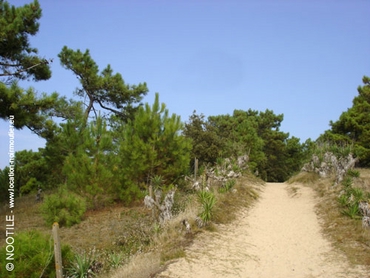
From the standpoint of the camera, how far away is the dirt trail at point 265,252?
6.10 m

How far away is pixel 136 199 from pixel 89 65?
321 inches

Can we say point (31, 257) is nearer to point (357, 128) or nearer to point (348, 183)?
point (348, 183)

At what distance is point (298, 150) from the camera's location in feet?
112

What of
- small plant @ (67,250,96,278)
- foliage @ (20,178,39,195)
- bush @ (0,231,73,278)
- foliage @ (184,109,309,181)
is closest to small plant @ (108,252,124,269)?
small plant @ (67,250,96,278)

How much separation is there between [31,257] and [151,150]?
7.41 metres

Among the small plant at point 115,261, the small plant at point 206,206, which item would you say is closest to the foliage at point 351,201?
the small plant at point 206,206

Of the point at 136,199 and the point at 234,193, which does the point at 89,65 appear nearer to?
the point at 136,199

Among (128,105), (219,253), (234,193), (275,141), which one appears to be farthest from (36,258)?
(275,141)

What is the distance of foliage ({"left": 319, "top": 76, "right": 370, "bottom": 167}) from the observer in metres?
22.6

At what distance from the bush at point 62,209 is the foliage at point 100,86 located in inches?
280

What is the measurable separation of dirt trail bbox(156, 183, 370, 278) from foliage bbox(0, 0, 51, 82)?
7.63 m

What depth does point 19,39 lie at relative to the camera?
34.9 ft

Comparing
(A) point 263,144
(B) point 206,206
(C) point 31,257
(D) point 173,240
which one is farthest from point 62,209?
(A) point 263,144

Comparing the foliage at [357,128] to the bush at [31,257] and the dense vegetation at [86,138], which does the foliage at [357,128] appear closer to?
the dense vegetation at [86,138]
